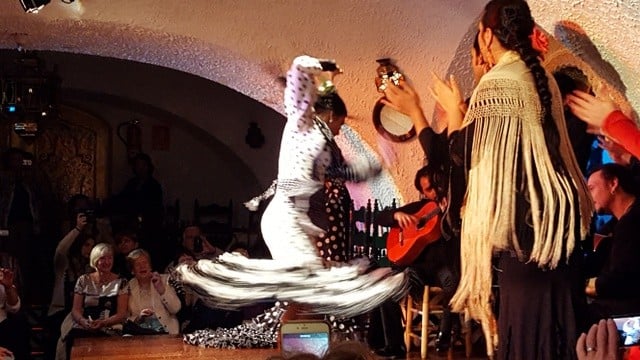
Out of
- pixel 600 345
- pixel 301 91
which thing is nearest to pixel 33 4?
pixel 301 91

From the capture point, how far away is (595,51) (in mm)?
2920

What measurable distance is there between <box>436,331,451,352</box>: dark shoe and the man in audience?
140 centimetres

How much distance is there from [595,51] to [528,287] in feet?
2.35

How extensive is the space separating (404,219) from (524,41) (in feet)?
3.59

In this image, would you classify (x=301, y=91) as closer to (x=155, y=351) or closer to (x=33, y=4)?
(x=33, y=4)

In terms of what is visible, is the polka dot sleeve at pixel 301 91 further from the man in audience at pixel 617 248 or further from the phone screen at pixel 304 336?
the man in audience at pixel 617 248

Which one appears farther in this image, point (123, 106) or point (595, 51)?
point (123, 106)

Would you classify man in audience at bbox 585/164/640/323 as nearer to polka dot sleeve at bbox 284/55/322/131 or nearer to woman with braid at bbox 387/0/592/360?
woman with braid at bbox 387/0/592/360

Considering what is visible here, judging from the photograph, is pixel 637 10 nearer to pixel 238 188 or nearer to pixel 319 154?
pixel 319 154

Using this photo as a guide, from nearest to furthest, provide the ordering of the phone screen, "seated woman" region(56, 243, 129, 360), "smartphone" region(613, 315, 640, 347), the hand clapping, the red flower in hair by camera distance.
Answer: "smartphone" region(613, 315, 640, 347) < the red flower in hair < the phone screen < the hand clapping < "seated woman" region(56, 243, 129, 360)

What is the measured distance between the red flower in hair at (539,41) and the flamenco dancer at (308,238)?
0.98m

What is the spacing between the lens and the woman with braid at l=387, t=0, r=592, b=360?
9.44 feet

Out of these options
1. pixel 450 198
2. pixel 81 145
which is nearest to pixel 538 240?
pixel 450 198

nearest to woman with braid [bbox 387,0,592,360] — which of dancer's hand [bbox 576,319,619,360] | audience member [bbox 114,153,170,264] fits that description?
dancer's hand [bbox 576,319,619,360]
